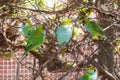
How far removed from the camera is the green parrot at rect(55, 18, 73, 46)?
80.6 inches

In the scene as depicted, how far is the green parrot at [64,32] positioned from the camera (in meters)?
2.05

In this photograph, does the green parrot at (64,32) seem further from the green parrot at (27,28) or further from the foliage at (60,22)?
the green parrot at (27,28)

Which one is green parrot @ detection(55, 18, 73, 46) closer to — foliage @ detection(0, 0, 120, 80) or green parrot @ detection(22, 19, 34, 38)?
foliage @ detection(0, 0, 120, 80)

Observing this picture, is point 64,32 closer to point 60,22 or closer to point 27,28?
point 60,22

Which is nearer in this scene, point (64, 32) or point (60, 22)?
point (64, 32)

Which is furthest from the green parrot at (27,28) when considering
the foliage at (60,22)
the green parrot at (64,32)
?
the green parrot at (64,32)

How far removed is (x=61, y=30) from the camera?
6.78 feet

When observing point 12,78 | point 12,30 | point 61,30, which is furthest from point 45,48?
point 12,78

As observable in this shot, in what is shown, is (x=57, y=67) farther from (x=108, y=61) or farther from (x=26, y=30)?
(x=26, y=30)

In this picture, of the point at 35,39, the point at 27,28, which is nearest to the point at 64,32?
the point at 35,39

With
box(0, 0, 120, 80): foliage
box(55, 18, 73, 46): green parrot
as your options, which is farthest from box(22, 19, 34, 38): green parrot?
box(55, 18, 73, 46): green parrot

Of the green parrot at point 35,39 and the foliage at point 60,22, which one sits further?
the foliage at point 60,22

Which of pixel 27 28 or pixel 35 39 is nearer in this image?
pixel 35 39

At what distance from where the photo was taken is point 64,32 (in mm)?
2041
